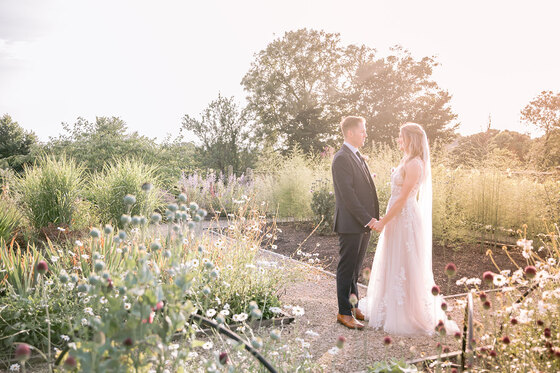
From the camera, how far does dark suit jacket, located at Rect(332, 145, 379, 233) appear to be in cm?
443

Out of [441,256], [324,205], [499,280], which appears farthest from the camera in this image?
[324,205]

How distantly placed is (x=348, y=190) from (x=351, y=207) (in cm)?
17

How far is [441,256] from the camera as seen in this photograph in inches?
325

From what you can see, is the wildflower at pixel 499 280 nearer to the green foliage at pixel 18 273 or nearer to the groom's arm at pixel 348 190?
the groom's arm at pixel 348 190

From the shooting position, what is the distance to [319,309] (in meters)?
5.24

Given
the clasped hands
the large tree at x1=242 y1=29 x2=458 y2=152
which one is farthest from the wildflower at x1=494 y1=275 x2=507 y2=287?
the large tree at x1=242 y1=29 x2=458 y2=152

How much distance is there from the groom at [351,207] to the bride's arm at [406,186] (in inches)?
4.8

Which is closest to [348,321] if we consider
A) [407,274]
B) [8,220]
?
[407,274]

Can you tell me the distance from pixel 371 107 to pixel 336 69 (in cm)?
413

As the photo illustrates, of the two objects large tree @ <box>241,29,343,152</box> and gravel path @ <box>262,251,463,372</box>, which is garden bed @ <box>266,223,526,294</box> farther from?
large tree @ <box>241,29,343,152</box>

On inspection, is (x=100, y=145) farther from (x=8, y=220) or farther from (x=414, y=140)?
(x=414, y=140)

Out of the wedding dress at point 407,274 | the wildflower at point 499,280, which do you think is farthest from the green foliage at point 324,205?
the wildflower at point 499,280

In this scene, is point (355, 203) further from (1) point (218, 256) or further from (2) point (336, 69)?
(2) point (336, 69)

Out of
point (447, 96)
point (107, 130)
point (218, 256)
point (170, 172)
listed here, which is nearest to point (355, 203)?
point (218, 256)
